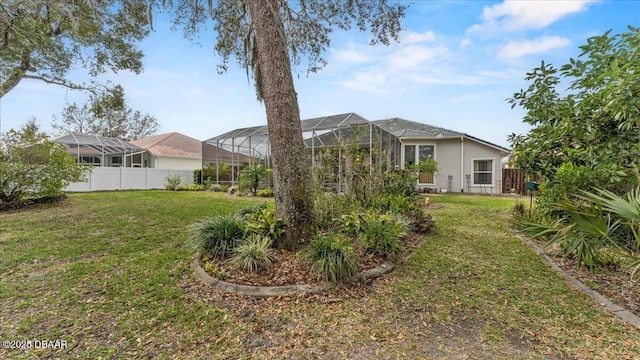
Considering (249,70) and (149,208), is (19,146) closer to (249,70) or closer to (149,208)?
(149,208)

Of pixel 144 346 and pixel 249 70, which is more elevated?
pixel 249 70

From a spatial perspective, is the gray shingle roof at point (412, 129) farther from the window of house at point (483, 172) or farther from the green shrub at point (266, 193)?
the green shrub at point (266, 193)

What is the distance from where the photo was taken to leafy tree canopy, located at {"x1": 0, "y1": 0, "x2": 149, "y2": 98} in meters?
7.29

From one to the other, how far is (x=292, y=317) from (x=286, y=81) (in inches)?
124

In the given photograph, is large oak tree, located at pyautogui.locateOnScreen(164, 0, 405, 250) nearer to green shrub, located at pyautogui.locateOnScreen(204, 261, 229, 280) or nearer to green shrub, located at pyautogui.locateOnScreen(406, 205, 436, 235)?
green shrub, located at pyautogui.locateOnScreen(204, 261, 229, 280)

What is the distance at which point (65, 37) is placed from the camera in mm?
9820

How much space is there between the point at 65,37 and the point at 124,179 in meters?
8.86

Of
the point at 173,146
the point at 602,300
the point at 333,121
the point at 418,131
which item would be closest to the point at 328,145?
the point at 333,121

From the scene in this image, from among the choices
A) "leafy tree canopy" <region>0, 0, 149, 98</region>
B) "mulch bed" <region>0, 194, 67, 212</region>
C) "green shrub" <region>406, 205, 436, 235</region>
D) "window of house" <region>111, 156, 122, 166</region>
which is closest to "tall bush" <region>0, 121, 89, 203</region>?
"mulch bed" <region>0, 194, 67, 212</region>

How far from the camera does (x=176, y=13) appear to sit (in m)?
7.26

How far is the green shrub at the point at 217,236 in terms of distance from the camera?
4.16 metres

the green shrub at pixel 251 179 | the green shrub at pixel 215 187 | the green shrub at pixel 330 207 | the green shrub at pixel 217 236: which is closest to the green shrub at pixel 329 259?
the green shrub at pixel 217 236

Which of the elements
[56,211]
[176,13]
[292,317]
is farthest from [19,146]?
Result: [292,317]

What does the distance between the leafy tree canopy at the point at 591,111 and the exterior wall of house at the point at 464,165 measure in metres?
10.1
